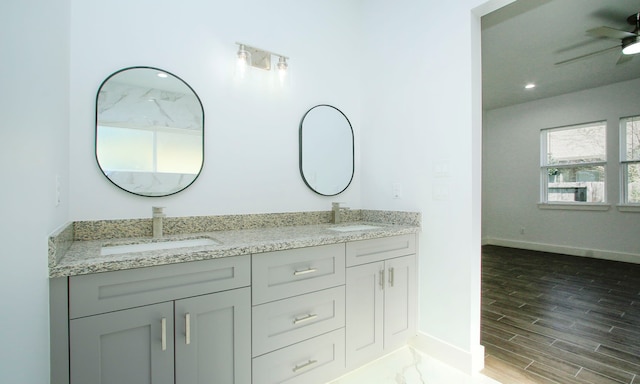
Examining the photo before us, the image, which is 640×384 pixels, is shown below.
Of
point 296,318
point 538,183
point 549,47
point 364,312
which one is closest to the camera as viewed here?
point 296,318

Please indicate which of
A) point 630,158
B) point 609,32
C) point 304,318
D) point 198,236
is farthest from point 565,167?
point 198,236

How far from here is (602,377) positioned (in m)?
1.81

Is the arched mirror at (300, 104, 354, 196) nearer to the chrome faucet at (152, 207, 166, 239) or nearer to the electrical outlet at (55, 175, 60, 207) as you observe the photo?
the chrome faucet at (152, 207, 166, 239)

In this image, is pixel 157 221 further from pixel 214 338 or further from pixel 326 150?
pixel 326 150

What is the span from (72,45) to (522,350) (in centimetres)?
335

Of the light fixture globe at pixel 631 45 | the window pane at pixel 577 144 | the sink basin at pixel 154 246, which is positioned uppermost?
the light fixture globe at pixel 631 45

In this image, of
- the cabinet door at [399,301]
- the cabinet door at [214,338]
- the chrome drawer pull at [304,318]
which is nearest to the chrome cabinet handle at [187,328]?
the cabinet door at [214,338]

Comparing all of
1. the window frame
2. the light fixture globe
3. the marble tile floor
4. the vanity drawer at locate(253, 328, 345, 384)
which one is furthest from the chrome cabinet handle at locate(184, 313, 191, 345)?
the window frame

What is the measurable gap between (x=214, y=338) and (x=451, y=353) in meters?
1.57

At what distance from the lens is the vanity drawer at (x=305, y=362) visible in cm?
142

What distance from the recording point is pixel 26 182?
0.87m

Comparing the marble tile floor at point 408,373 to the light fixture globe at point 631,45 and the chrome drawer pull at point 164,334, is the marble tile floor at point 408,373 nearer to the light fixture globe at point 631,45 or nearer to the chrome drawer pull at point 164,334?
the chrome drawer pull at point 164,334

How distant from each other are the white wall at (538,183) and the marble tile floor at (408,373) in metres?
4.92

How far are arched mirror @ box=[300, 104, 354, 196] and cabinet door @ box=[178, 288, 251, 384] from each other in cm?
123
